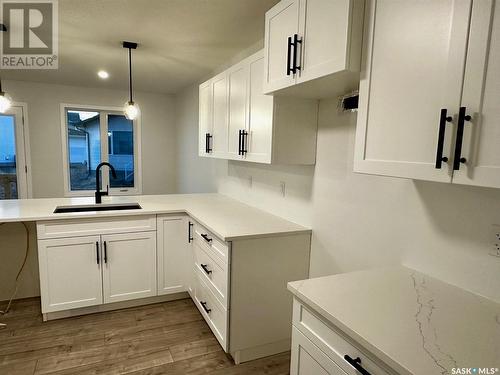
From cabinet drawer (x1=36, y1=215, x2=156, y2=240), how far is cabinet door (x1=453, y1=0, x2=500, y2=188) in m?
2.40

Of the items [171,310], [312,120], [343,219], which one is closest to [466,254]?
[343,219]

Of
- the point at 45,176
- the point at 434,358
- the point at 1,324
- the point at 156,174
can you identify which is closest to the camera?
the point at 434,358

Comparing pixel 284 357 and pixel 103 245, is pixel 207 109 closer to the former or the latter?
pixel 103 245

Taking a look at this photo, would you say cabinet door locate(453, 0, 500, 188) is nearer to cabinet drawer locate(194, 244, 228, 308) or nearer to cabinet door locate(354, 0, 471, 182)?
cabinet door locate(354, 0, 471, 182)

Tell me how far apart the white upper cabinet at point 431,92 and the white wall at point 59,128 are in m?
4.87

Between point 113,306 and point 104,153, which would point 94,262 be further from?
point 104,153

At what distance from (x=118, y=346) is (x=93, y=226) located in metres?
0.93

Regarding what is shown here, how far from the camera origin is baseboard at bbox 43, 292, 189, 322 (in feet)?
8.63

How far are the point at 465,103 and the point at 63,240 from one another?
2702mm

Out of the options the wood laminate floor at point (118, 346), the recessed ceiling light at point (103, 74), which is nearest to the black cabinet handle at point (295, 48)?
the wood laminate floor at point (118, 346)

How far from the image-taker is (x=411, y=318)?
1.09 m

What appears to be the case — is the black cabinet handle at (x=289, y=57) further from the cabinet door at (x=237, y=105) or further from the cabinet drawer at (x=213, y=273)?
the cabinet drawer at (x=213, y=273)

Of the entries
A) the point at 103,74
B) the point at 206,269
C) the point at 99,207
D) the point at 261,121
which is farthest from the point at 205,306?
the point at 103,74

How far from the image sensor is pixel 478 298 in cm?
123
